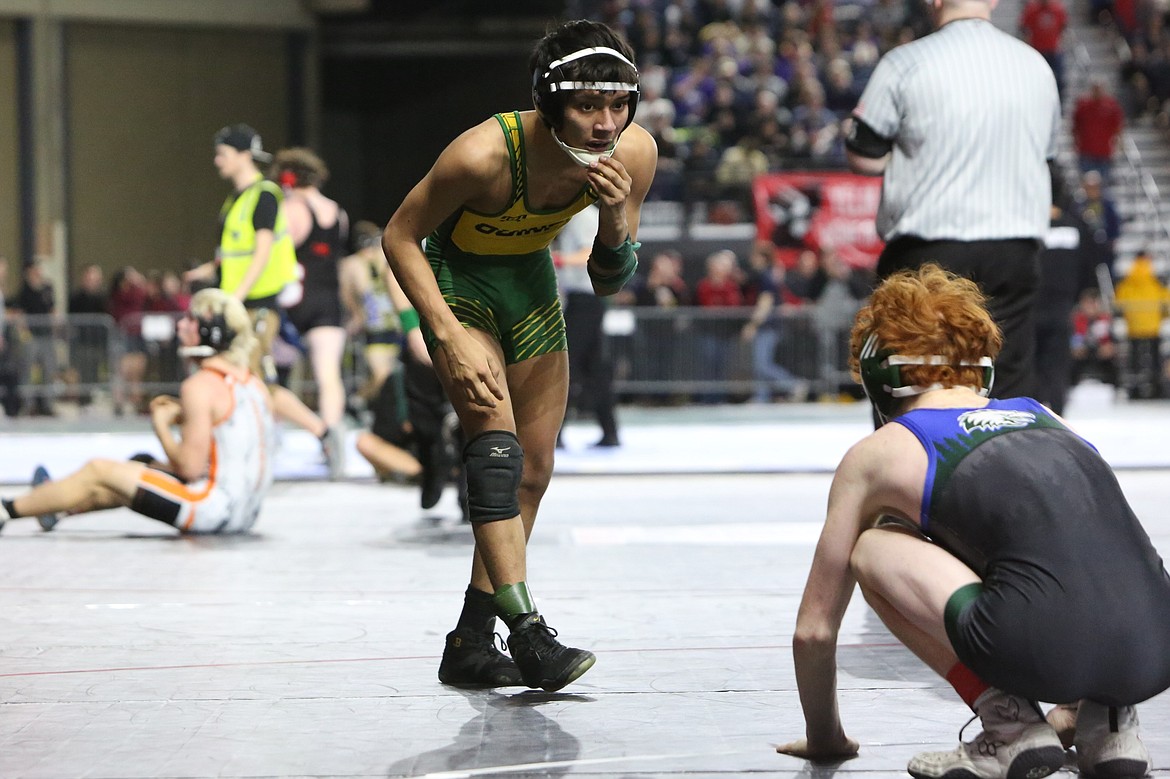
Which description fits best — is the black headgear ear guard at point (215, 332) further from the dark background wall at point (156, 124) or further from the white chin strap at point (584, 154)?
the dark background wall at point (156, 124)

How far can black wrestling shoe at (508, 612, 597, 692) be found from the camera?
138 inches

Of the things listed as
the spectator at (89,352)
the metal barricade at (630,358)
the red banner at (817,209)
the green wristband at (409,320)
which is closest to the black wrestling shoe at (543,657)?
the green wristband at (409,320)

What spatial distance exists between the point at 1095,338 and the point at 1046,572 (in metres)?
14.1

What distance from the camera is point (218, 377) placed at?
644 cm

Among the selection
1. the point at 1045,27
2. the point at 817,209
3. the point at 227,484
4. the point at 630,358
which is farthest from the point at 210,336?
the point at 1045,27

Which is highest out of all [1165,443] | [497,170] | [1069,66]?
[1069,66]

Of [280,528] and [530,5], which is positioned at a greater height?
[530,5]

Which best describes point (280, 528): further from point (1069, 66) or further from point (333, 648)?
point (1069, 66)

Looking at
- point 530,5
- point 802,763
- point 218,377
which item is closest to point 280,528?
point 218,377

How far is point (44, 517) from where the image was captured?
255 inches

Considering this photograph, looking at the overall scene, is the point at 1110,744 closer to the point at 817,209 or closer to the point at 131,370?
the point at 131,370

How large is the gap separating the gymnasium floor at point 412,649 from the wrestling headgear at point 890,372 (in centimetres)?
70

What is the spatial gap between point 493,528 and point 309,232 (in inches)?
243

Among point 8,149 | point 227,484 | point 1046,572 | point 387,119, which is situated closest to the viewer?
point 1046,572
